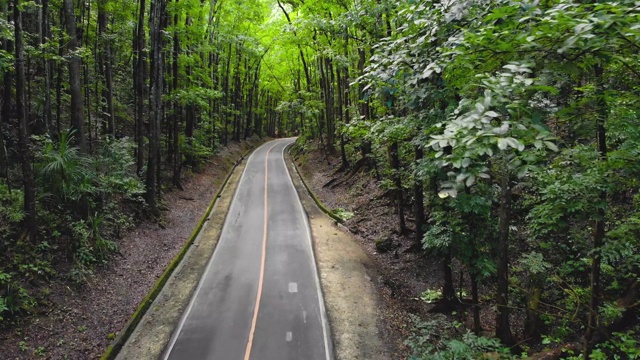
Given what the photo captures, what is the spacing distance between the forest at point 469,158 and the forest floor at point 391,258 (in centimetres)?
48

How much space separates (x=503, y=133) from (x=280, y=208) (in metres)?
20.1

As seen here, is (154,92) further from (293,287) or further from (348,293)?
(348,293)

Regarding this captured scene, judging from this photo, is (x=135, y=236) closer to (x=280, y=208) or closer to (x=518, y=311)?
(x=280, y=208)

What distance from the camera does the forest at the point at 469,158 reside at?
3.28 meters

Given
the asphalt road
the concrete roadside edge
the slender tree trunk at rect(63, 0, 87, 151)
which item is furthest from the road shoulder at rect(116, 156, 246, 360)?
the slender tree trunk at rect(63, 0, 87, 151)

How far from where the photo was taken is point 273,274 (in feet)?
46.0

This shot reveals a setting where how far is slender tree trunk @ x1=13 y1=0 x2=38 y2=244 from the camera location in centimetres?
951

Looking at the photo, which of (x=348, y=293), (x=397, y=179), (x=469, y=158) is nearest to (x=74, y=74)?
(x=348, y=293)

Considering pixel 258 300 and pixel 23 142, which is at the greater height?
pixel 23 142

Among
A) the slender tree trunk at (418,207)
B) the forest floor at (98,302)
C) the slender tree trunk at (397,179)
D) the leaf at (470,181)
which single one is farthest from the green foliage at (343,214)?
the leaf at (470,181)

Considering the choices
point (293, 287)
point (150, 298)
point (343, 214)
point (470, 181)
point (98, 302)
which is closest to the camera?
point (470, 181)

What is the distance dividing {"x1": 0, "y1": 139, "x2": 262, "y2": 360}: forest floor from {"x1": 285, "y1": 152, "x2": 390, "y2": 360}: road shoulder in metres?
6.17

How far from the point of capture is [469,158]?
292cm

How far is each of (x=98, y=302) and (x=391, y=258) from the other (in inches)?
410
